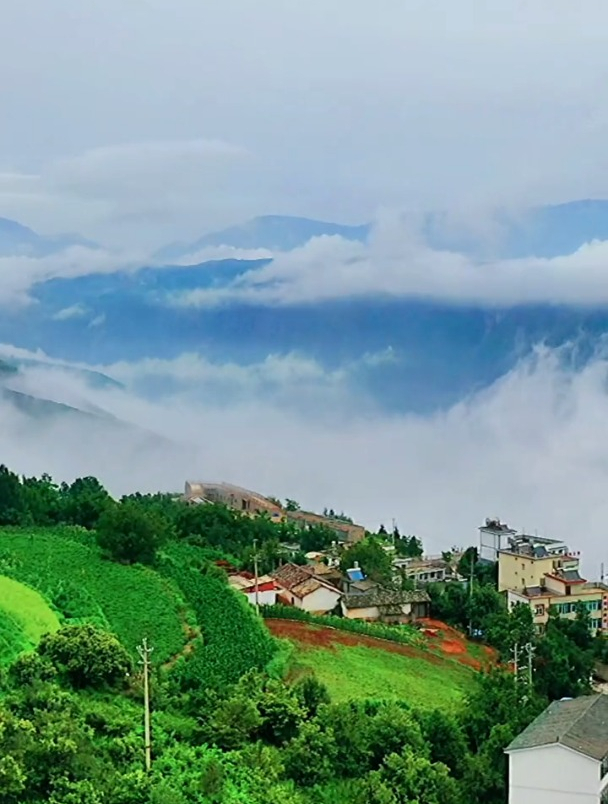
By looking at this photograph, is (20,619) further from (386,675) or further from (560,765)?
(560,765)

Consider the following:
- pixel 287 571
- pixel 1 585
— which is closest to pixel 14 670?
pixel 1 585

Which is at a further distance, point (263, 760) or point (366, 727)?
point (366, 727)

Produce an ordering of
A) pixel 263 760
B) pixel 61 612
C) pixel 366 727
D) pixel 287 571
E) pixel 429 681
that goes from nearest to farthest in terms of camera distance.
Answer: pixel 263 760 → pixel 366 727 → pixel 61 612 → pixel 429 681 → pixel 287 571

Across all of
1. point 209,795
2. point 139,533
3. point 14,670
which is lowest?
point 209,795

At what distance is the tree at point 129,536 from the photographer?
223 inches

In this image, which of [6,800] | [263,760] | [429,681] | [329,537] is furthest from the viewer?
[329,537]

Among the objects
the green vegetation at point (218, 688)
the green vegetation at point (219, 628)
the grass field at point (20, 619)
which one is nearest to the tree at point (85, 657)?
the green vegetation at point (218, 688)

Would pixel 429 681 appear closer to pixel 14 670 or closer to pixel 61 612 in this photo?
pixel 61 612

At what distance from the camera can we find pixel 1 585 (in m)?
4.61

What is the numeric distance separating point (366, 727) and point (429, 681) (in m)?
1.36

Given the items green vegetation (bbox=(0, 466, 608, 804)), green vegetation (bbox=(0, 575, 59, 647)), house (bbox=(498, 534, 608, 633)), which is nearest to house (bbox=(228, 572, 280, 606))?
green vegetation (bbox=(0, 466, 608, 804))

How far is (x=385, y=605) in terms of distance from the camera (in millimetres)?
6316

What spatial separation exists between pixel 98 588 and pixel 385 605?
6.24 ft

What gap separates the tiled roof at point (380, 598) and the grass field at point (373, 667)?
26.2 inches
